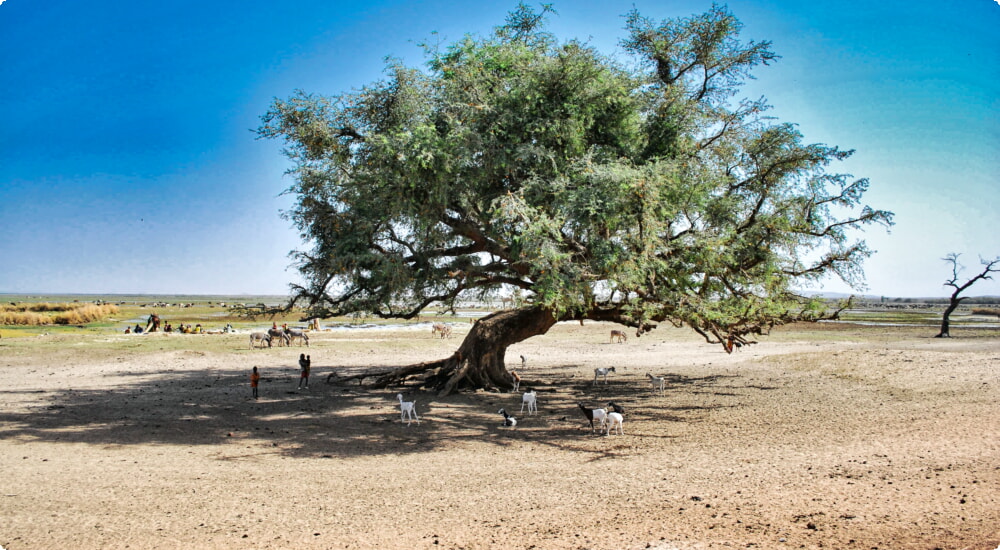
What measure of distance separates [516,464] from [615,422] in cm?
354

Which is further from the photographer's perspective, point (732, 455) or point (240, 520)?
point (732, 455)

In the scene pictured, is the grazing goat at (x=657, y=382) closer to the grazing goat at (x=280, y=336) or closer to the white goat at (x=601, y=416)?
the white goat at (x=601, y=416)

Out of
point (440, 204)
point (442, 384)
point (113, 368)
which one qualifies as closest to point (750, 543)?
point (440, 204)

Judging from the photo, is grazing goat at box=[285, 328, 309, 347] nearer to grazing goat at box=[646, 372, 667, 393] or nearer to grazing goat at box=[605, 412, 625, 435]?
grazing goat at box=[646, 372, 667, 393]

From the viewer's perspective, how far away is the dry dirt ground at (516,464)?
22.1 feet

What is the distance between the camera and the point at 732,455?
406 inches

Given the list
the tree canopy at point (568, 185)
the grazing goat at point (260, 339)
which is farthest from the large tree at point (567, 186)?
the grazing goat at point (260, 339)

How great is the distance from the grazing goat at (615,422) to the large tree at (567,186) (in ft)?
9.13

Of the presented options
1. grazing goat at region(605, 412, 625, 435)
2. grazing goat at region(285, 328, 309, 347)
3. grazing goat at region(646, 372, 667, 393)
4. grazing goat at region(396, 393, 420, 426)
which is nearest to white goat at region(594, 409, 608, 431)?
grazing goat at region(605, 412, 625, 435)

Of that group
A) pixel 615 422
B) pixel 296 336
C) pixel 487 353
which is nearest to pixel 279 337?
pixel 296 336

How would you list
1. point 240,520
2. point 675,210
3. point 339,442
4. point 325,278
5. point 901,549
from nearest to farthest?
1. point 901,549
2. point 240,520
3. point 339,442
4. point 675,210
5. point 325,278

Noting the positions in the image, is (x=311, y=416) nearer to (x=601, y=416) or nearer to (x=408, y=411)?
(x=408, y=411)

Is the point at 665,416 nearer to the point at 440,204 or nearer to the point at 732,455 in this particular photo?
the point at 732,455

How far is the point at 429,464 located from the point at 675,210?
794 centimetres
